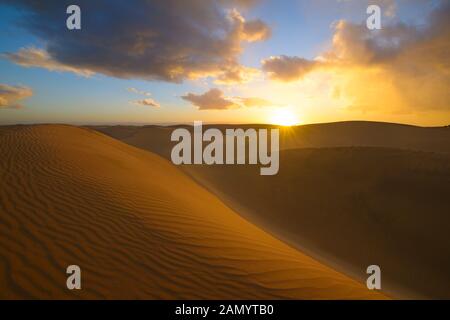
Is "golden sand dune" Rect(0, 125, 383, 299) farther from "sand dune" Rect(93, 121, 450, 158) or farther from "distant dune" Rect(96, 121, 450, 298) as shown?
"sand dune" Rect(93, 121, 450, 158)

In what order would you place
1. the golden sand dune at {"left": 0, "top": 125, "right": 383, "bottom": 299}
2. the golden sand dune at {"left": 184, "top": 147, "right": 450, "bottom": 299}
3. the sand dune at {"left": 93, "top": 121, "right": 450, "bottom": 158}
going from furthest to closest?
the sand dune at {"left": 93, "top": 121, "right": 450, "bottom": 158} < the golden sand dune at {"left": 184, "top": 147, "right": 450, "bottom": 299} < the golden sand dune at {"left": 0, "top": 125, "right": 383, "bottom": 299}

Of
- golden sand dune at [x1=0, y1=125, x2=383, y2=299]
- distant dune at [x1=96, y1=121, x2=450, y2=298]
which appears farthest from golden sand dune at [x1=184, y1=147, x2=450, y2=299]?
golden sand dune at [x1=0, y1=125, x2=383, y2=299]

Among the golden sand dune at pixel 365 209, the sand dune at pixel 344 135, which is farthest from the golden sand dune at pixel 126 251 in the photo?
the sand dune at pixel 344 135

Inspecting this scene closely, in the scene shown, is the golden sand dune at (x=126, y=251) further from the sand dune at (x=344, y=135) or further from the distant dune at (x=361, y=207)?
the sand dune at (x=344, y=135)

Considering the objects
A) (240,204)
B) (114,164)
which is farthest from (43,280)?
(240,204)

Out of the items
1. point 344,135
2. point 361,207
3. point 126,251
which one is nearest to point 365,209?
point 361,207

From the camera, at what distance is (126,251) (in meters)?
3.79

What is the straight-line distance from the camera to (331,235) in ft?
27.5

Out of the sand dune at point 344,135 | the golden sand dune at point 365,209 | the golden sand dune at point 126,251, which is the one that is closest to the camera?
the golden sand dune at point 126,251

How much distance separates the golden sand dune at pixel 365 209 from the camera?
6.88 metres

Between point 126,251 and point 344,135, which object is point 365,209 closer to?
point 126,251

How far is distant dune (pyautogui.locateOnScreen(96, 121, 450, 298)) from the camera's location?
6914 mm

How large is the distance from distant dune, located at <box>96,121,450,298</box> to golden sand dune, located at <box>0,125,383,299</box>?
11.4 ft

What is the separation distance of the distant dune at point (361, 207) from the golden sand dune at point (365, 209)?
3 centimetres
